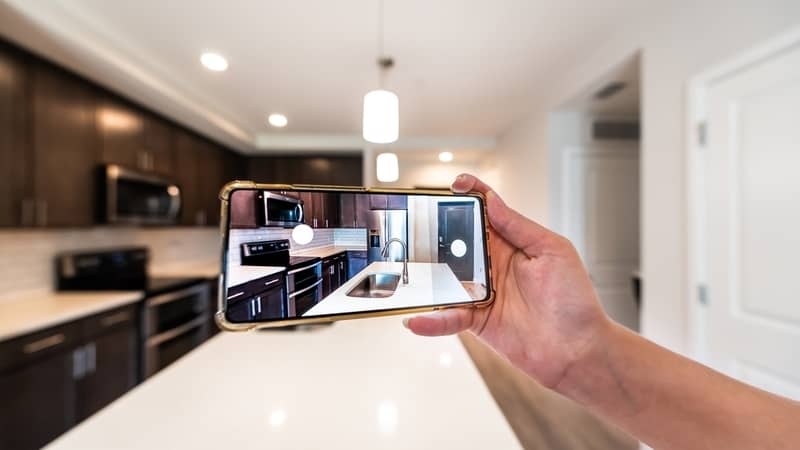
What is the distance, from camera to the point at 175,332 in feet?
6.64

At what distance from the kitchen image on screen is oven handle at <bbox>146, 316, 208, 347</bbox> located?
7.17ft

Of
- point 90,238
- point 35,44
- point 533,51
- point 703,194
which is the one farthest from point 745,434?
point 90,238

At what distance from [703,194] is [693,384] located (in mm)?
1143

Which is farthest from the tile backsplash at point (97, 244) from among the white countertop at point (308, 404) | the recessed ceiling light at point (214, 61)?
the recessed ceiling light at point (214, 61)

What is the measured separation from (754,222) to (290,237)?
1.46m

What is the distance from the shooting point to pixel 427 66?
6.07 feet

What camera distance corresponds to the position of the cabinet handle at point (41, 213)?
1470 mm

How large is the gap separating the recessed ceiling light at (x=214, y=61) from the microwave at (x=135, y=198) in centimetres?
84

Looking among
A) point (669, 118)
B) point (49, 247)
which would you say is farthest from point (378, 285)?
point (49, 247)

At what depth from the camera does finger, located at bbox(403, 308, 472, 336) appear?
14.9 inches

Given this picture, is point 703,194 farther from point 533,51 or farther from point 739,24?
point 533,51

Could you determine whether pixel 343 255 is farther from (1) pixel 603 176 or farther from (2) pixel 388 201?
(1) pixel 603 176

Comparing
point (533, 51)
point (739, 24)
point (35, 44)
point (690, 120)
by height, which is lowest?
point (690, 120)

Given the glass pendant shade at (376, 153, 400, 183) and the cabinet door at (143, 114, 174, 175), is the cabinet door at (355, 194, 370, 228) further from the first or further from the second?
the cabinet door at (143, 114, 174, 175)
